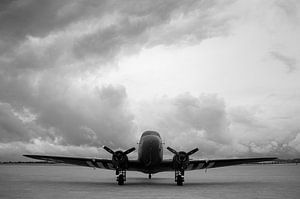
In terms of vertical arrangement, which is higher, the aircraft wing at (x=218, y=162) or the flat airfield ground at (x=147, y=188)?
the aircraft wing at (x=218, y=162)

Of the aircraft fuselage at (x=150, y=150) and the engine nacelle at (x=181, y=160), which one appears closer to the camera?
the engine nacelle at (x=181, y=160)

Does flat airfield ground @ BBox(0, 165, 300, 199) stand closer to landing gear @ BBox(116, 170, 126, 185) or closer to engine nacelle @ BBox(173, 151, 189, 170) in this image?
landing gear @ BBox(116, 170, 126, 185)

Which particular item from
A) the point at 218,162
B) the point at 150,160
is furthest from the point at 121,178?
the point at 218,162

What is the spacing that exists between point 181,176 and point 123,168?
4906mm

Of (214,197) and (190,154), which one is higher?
(190,154)

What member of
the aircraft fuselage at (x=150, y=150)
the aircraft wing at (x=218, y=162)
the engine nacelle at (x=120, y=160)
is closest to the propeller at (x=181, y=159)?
the aircraft fuselage at (x=150, y=150)

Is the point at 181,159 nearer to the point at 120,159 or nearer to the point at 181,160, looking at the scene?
the point at 181,160

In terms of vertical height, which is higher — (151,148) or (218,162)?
(151,148)

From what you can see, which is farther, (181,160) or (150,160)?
(150,160)

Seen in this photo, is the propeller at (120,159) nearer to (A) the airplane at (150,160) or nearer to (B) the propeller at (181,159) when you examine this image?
(A) the airplane at (150,160)

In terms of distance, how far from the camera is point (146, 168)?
3027cm

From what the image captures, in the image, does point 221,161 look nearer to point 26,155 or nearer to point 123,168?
point 123,168

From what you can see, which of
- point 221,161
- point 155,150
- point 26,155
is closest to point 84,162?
point 26,155

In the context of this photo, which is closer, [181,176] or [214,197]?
[214,197]
